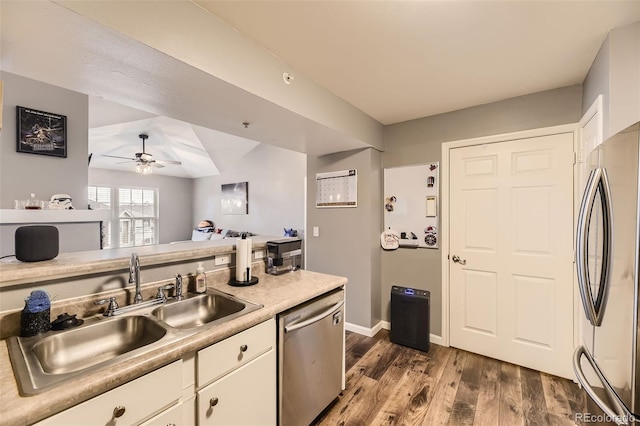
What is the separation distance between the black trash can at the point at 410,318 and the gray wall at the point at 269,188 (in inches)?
97.3

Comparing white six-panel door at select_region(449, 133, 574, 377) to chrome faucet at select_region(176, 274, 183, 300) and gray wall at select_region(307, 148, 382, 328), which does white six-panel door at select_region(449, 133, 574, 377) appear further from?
chrome faucet at select_region(176, 274, 183, 300)

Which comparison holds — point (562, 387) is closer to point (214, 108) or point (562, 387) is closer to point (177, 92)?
point (214, 108)

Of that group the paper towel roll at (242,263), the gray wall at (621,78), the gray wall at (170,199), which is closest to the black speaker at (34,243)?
the paper towel roll at (242,263)

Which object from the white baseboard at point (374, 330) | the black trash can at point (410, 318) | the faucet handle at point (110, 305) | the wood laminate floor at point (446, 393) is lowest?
the wood laminate floor at point (446, 393)

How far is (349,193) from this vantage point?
320 cm

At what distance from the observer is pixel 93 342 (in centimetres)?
119

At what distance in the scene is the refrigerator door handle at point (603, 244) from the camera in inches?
43.5

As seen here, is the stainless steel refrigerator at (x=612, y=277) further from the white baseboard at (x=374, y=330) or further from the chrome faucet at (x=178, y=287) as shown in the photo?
the chrome faucet at (x=178, y=287)

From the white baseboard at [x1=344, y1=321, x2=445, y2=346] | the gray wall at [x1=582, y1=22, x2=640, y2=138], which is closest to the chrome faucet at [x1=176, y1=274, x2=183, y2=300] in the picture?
the white baseboard at [x1=344, y1=321, x2=445, y2=346]

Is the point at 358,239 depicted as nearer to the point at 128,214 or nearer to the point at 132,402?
the point at 132,402

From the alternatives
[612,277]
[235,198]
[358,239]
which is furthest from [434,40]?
[235,198]

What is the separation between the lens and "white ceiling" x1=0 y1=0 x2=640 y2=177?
1.25 meters

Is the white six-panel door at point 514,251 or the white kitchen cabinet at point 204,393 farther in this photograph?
the white six-panel door at point 514,251

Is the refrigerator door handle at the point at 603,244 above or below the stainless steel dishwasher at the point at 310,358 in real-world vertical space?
above
